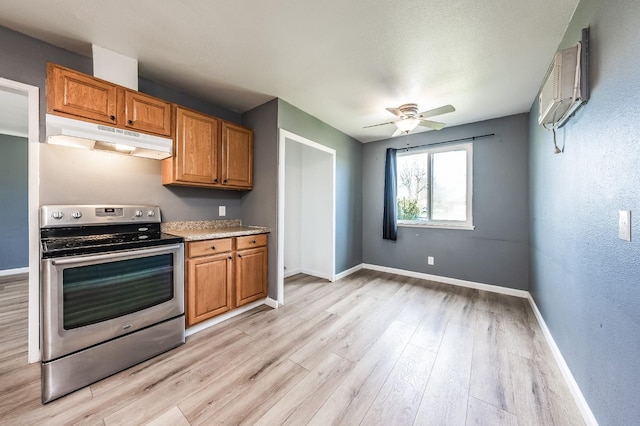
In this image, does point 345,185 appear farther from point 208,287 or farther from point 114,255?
point 114,255

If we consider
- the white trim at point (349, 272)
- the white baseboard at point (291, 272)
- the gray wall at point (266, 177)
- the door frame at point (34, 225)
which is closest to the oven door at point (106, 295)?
the door frame at point (34, 225)

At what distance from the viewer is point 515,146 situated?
3295mm

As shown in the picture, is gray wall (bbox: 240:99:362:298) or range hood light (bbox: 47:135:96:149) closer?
range hood light (bbox: 47:135:96:149)

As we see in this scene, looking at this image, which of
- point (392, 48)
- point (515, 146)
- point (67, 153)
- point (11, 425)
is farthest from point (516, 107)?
point (11, 425)

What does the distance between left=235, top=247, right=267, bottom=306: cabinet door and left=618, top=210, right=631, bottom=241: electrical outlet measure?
281cm

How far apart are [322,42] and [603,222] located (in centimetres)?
218

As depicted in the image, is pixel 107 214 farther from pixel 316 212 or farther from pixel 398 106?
pixel 398 106

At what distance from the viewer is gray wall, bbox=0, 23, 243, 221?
1.83 metres

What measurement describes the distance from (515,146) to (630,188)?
275 centimetres

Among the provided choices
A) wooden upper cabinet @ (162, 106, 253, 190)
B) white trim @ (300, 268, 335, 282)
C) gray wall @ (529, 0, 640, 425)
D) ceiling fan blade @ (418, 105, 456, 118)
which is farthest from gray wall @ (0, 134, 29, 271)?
gray wall @ (529, 0, 640, 425)

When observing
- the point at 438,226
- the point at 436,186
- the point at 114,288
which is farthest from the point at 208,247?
the point at 436,186

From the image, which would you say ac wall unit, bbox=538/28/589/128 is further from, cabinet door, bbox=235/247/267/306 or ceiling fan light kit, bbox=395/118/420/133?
cabinet door, bbox=235/247/267/306

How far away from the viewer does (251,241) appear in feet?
9.14

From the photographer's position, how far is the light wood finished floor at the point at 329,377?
4.63ft
